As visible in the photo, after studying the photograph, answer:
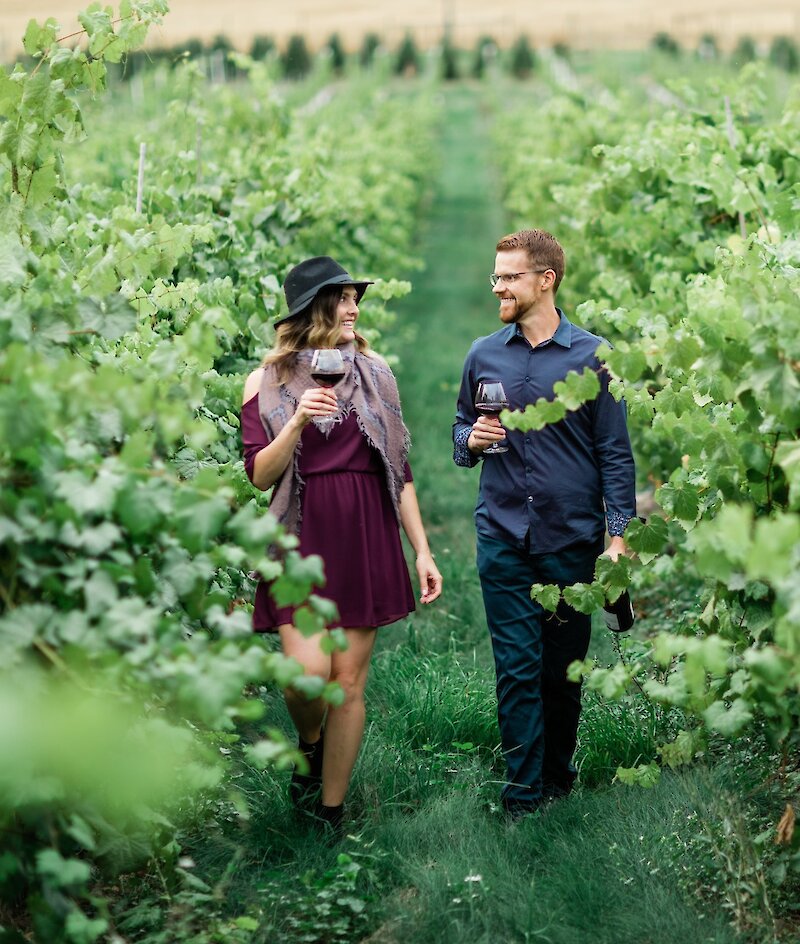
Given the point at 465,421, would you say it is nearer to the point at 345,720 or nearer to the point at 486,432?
the point at 486,432

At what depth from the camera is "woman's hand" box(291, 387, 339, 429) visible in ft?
11.5

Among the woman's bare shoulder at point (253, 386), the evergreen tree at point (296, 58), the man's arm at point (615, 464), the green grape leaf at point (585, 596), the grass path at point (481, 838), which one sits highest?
the evergreen tree at point (296, 58)

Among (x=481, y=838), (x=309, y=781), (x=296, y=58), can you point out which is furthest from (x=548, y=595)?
(x=296, y=58)

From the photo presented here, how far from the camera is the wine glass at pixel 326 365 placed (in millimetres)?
3441

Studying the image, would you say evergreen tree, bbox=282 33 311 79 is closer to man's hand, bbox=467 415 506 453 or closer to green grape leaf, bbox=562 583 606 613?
man's hand, bbox=467 415 506 453

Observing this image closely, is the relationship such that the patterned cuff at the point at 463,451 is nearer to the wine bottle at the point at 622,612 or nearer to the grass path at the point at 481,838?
the wine bottle at the point at 622,612

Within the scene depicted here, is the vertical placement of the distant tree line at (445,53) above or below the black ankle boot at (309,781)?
above

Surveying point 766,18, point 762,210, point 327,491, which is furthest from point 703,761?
point 766,18

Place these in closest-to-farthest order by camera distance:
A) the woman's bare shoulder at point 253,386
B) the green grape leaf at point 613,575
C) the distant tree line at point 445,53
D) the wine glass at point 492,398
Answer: the green grape leaf at point 613,575
the wine glass at point 492,398
the woman's bare shoulder at point 253,386
the distant tree line at point 445,53

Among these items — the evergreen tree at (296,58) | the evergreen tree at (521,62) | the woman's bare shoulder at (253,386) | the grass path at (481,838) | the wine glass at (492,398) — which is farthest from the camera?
the evergreen tree at (521,62)

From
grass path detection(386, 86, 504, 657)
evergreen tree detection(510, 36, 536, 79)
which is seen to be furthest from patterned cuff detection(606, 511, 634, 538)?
evergreen tree detection(510, 36, 536, 79)

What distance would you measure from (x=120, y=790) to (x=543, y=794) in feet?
6.61

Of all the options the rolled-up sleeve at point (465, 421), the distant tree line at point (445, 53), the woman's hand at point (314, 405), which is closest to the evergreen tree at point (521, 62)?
the distant tree line at point (445, 53)

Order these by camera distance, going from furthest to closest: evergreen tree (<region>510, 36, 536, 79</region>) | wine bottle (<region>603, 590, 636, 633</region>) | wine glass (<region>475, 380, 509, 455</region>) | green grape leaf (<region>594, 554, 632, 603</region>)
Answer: evergreen tree (<region>510, 36, 536, 79</region>) → wine bottle (<region>603, 590, 636, 633</region>) → wine glass (<region>475, 380, 509, 455</region>) → green grape leaf (<region>594, 554, 632, 603</region>)
